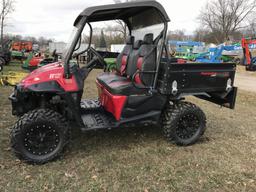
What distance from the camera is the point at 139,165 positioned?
3.54 metres

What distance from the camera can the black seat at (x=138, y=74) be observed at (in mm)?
3921

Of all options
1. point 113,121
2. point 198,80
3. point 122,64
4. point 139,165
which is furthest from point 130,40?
point 139,165

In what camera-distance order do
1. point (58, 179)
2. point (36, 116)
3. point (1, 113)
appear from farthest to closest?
point (1, 113)
point (36, 116)
point (58, 179)

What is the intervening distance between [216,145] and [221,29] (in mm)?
46348

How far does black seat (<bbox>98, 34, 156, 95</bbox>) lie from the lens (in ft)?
12.9

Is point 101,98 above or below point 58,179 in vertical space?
above

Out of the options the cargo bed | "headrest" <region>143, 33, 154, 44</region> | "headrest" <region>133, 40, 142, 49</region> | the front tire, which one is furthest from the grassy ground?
"headrest" <region>143, 33, 154, 44</region>

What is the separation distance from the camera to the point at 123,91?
387 centimetres

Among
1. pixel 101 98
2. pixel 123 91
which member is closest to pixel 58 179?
pixel 123 91

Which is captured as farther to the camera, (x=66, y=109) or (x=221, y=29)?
(x=221, y=29)

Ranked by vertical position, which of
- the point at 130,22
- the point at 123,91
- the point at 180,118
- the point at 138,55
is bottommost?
the point at 180,118

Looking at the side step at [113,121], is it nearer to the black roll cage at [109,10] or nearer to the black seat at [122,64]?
the black roll cage at [109,10]

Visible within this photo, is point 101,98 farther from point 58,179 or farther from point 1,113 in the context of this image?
point 1,113

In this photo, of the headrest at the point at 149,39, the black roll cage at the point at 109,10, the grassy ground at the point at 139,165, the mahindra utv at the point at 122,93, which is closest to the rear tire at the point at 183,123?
the mahindra utv at the point at 122,93
